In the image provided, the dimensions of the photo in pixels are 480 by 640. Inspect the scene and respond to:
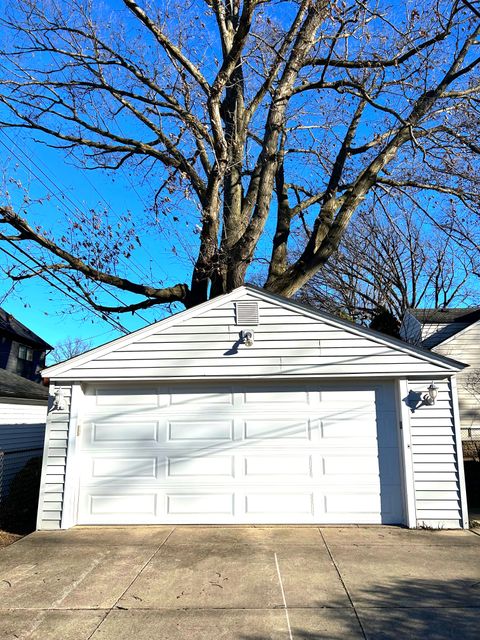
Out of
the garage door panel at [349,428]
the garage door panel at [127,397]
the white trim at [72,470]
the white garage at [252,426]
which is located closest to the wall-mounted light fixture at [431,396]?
the white garage at [252,426]

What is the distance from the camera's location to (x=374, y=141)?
38.7ft

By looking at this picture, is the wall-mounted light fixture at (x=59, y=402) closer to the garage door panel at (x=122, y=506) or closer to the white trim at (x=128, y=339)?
the white trim at (x=128, y=339)

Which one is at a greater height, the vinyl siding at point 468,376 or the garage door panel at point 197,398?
the vinyl siding at point 468,376

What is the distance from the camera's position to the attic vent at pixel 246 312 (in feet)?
24.0

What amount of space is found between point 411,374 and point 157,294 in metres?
5.94

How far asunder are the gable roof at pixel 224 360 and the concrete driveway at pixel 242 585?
231 cm

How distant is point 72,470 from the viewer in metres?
6.93

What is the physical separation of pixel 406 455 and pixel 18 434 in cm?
940

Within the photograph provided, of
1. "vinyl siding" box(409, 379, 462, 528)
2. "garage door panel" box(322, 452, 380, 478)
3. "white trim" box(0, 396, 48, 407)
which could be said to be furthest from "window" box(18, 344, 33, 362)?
"vinyl siding" box(409, 379, 462, 528)

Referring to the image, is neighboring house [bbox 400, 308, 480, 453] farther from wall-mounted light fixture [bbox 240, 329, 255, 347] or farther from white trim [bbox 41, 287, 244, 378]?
white trim [bbox 41, 287, 244, 378]

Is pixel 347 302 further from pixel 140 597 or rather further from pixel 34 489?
pixel 140 597

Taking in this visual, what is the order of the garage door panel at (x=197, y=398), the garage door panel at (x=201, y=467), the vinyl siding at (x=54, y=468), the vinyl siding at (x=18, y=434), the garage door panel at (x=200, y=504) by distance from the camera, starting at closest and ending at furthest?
the vinyl siding at (x=54, y=468) < the garage door panel at (x=200, y=504) < the garage door panel at (x=201, y=467) < the garage door panel at (x=197, y=398) < the vinyl siding at (x=18, y=434)

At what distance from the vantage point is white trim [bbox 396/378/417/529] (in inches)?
262

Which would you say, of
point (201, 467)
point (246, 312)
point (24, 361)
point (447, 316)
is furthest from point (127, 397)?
point (24, 361)
